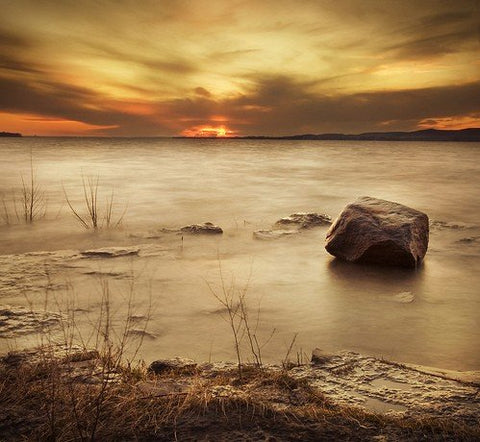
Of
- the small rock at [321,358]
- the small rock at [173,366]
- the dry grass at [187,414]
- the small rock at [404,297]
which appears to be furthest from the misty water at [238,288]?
the dry grass at [187,414]

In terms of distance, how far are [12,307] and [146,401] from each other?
8.84 feet

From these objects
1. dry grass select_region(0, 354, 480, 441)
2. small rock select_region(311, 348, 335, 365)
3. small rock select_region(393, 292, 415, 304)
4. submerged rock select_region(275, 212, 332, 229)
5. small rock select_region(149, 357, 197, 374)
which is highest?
submerged rock select_region(275, 212, 332, 229)

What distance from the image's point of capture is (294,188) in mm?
17672

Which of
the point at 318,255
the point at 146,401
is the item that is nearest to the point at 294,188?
the point at 318,255

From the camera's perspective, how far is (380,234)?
5.92 meters

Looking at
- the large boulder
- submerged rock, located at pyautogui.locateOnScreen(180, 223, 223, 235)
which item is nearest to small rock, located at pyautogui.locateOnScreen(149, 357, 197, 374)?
the large boulder

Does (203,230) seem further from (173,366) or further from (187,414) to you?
(187,414)

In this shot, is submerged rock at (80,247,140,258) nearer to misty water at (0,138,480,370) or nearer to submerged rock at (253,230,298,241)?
misty water at (0,138,480,370)

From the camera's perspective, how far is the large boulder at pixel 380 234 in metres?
5.93

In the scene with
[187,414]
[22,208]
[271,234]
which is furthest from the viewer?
[22,208]

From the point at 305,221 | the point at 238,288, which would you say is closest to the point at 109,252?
the point at 238,288

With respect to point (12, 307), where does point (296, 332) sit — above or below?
below

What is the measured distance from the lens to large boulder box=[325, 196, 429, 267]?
593 cm

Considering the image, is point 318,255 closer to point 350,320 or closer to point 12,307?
point 350,320
